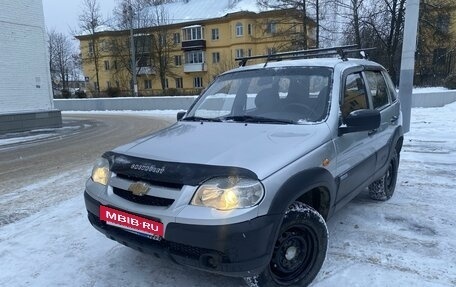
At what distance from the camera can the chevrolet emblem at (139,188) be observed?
2.78 metres

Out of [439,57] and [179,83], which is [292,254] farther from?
[179,83]

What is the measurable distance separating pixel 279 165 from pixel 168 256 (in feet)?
3.30

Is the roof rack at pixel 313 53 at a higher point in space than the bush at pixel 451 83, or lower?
higher

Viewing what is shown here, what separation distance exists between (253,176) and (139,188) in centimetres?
84

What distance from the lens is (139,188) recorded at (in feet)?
9.21

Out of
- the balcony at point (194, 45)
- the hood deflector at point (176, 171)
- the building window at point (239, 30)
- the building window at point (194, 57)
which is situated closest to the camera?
the hood deflector at point (176, 171)

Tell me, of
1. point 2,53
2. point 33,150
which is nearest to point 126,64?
point 2,53

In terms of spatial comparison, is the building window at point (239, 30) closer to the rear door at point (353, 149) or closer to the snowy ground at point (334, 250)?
the snowy ground at point (334, 250)

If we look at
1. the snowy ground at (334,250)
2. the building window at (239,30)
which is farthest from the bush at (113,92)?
the snowy ground at (334,250)

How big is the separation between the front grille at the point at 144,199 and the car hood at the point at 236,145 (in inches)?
11.2

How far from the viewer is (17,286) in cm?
320

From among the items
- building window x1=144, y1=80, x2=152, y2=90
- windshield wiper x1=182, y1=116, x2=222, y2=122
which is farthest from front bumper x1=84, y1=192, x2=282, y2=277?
building window x1=144, y1=80, x2=152, y2=90

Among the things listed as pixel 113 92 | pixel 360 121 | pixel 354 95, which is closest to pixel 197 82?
pixel 113 92

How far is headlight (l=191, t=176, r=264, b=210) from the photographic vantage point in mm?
2586
